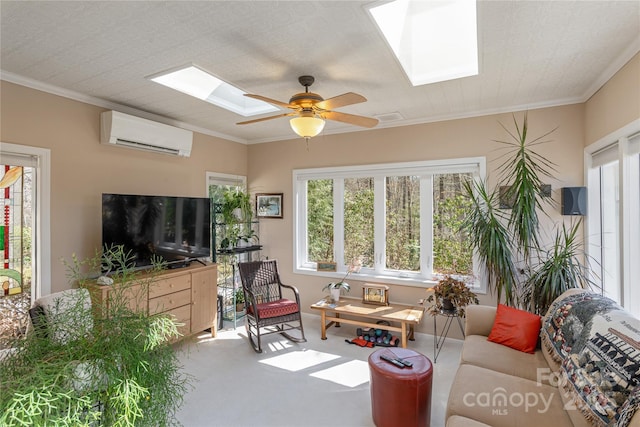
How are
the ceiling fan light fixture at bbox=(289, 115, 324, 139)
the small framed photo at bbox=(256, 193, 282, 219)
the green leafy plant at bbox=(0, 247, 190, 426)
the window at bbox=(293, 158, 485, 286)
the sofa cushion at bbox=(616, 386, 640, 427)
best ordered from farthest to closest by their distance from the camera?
1. the small framed photo at bbox=(256, 193, 282, 219)
2. the window at bbox=(293, 158, 485, 286)
3. the ceiling fan light fixture at bbox=(289, 115, 324, 139)
4. the sofa cushion at bbox=(616, 386, 640, 427)
5. the green leafy plant at bbox=(0, 247, 190, 426)

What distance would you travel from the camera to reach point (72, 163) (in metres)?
3.11

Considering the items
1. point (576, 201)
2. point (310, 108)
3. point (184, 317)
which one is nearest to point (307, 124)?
point (310, 108)

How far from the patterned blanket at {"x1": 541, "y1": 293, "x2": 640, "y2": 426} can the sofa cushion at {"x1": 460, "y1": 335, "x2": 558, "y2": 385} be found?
0.14m

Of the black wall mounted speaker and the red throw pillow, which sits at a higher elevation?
the black wall mounted speaker

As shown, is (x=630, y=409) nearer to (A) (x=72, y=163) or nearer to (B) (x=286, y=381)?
(B) (x=286, y=381)

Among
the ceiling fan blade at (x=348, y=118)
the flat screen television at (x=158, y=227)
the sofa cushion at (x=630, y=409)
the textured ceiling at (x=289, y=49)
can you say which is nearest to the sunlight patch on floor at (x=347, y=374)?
the flat screen television at (x=158, y=227)

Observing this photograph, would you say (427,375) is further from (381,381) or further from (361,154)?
(361,154)

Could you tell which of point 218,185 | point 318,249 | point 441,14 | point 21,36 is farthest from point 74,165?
point 441,14

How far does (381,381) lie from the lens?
2215mm

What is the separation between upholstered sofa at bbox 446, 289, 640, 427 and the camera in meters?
1.50

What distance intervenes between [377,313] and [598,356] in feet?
7.24

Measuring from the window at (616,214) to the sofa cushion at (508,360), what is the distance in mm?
830

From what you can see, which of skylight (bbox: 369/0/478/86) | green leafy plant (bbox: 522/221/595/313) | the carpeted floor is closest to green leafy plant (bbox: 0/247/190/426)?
A: the carpeted floor

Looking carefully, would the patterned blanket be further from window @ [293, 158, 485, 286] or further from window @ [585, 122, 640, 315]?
window @ [293, 158, 485, 286]
